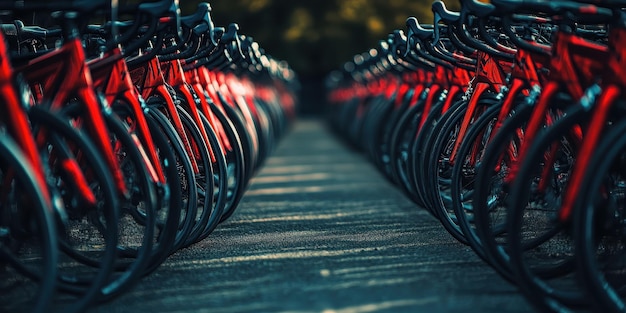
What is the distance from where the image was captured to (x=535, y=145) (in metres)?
3.75

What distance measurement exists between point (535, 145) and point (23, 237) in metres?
2.02

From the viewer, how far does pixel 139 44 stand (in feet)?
15.3

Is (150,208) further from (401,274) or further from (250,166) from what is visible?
(250,166)

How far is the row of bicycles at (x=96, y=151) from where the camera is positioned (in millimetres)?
3779

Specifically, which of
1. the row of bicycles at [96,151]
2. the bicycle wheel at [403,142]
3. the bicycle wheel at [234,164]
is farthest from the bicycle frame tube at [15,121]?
the bicycle wheel at [403,142]

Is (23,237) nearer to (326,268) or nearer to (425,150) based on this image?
(326,268)

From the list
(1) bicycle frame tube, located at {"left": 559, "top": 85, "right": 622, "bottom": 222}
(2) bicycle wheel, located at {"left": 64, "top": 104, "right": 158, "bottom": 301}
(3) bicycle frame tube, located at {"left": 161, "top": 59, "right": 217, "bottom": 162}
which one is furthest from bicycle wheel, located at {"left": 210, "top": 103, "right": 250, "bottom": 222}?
(1) bicycle frame tube, located at {"left": 559, "top": 85, "right": 622, "bottom": 222}

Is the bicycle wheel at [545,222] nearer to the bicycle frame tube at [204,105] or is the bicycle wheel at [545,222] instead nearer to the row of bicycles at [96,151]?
the row of bicycles at [96,151]

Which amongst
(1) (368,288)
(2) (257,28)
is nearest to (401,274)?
(1) (368,288)

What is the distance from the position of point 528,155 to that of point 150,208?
1.48 m

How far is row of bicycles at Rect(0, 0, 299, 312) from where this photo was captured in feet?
12.4

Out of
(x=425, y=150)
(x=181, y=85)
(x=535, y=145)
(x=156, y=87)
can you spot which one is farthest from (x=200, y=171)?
(x=535, y=145)

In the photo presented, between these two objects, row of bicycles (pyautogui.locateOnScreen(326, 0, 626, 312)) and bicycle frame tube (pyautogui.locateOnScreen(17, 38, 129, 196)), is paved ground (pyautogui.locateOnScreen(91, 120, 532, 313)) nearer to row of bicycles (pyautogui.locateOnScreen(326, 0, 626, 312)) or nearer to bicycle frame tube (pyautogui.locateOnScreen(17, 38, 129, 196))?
row of bicycles (pyautogui.locateOnScreen(326, 0, 626, 312))

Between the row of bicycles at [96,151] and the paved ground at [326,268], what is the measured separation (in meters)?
0.18
